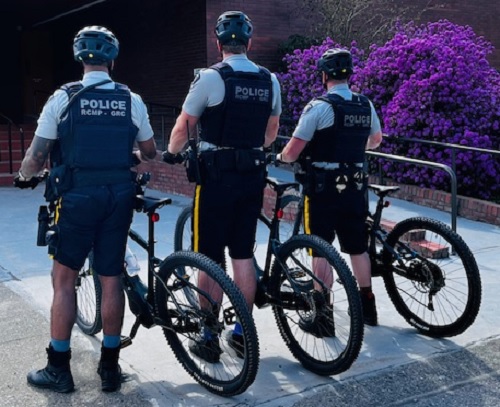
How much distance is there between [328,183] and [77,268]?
64.6 inches

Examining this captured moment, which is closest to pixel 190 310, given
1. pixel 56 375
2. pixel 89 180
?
pixel 56 375

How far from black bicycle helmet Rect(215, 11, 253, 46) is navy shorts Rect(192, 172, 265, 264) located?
2.52 ft

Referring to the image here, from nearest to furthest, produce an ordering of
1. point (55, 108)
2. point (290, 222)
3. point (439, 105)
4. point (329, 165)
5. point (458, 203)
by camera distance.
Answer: point (55, 108)
point (329, 165)
point (290, 222)
point (458, 203)
point (439, 105)

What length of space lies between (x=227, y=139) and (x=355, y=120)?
2.98 ft

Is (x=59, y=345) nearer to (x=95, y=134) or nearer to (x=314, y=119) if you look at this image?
(x=95, y=134)

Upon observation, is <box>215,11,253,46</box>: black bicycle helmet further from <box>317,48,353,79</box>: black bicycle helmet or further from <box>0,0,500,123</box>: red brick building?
<box>0,0,500,123</box>: red brick building

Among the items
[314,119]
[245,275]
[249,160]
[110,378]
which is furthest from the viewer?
[314,119]

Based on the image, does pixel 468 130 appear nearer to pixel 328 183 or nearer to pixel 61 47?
pixel 328 183

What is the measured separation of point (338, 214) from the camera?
4316mm

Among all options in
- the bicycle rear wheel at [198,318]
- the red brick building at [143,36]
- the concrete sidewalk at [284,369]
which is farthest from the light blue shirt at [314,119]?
the red brick building at [143,36]

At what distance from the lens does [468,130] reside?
9172mm

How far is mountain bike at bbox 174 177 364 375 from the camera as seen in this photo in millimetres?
3717

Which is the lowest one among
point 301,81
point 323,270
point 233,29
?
point 323,270

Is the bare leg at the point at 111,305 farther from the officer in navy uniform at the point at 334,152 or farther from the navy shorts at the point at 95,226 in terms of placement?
the officer in navy uniform at the point at 334,152
